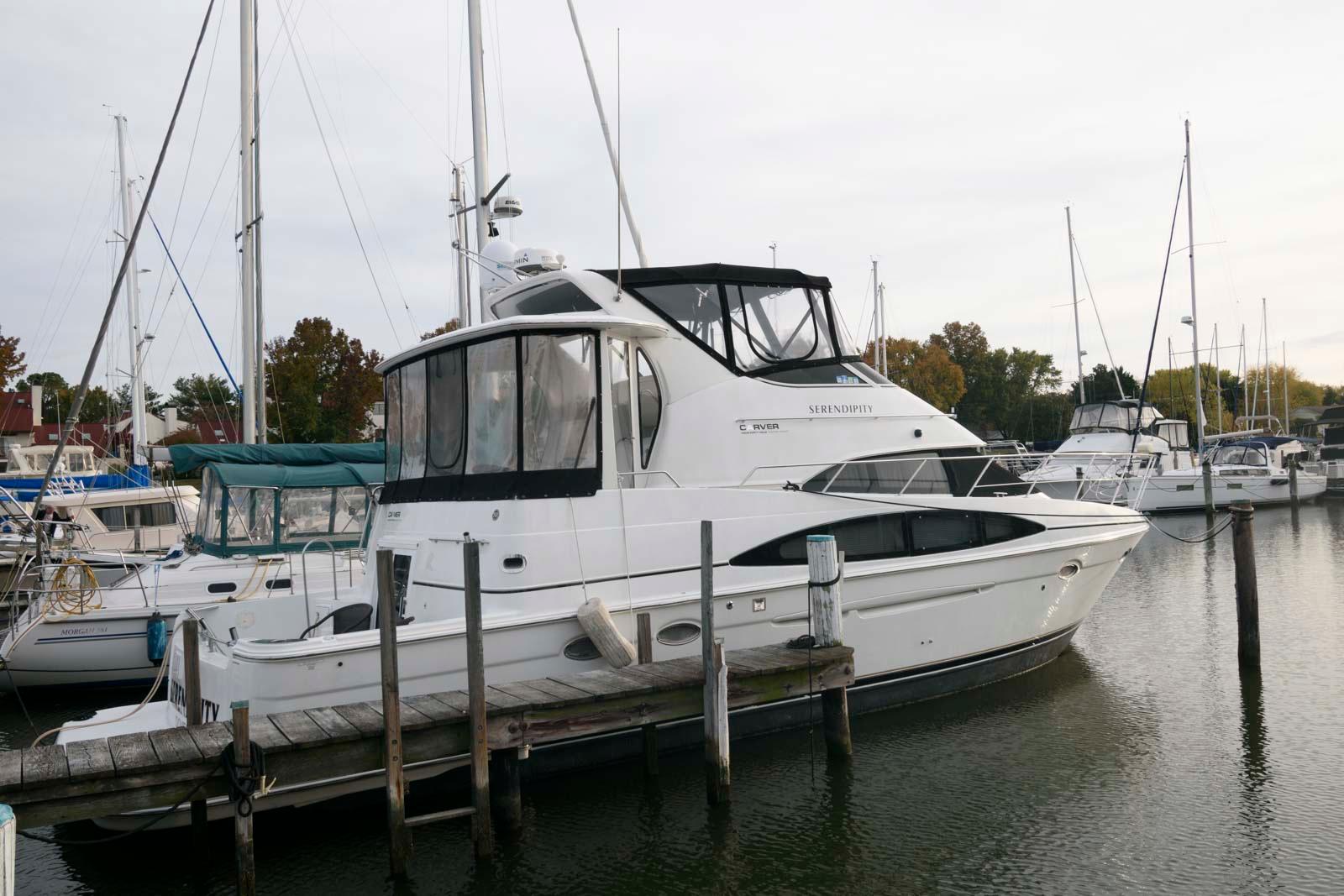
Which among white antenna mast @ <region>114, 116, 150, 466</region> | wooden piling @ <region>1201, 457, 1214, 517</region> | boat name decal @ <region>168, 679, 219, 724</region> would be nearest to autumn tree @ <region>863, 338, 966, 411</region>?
wooden piling @ <region>1201, 457, 1214, 517</region>

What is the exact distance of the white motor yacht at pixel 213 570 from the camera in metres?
11.8

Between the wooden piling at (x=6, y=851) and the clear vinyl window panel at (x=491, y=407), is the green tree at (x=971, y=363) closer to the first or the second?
the clear vinyl window panel at (x=491, y=407)

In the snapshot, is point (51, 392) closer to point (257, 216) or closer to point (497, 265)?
point (257, 216)

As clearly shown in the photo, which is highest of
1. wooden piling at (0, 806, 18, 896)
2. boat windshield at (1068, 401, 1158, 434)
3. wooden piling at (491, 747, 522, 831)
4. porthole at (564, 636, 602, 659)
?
boat windshield at (1068, 401, 1158, 434)

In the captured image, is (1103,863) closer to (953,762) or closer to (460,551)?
(953,762)

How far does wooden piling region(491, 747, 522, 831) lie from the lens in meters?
6.80

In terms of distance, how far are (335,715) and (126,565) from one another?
8.48 meters

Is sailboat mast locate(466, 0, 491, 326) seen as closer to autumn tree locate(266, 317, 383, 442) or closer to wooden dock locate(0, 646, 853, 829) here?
wooden dock locate(0, 646, 853, 829)

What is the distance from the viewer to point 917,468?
948cm

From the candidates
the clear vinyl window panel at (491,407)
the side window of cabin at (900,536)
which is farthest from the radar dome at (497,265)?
the side window of cabin at (900,536)

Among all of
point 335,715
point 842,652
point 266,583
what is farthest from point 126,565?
point 842,652

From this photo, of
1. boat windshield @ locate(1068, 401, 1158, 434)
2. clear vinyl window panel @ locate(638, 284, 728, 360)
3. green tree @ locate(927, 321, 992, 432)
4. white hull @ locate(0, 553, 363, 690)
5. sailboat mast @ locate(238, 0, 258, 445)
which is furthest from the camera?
green tree @ locate(927, 321, 992, 432)

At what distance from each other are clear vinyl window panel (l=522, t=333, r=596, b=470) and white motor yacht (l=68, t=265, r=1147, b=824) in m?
0.02

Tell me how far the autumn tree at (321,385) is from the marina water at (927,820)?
2927 cm
